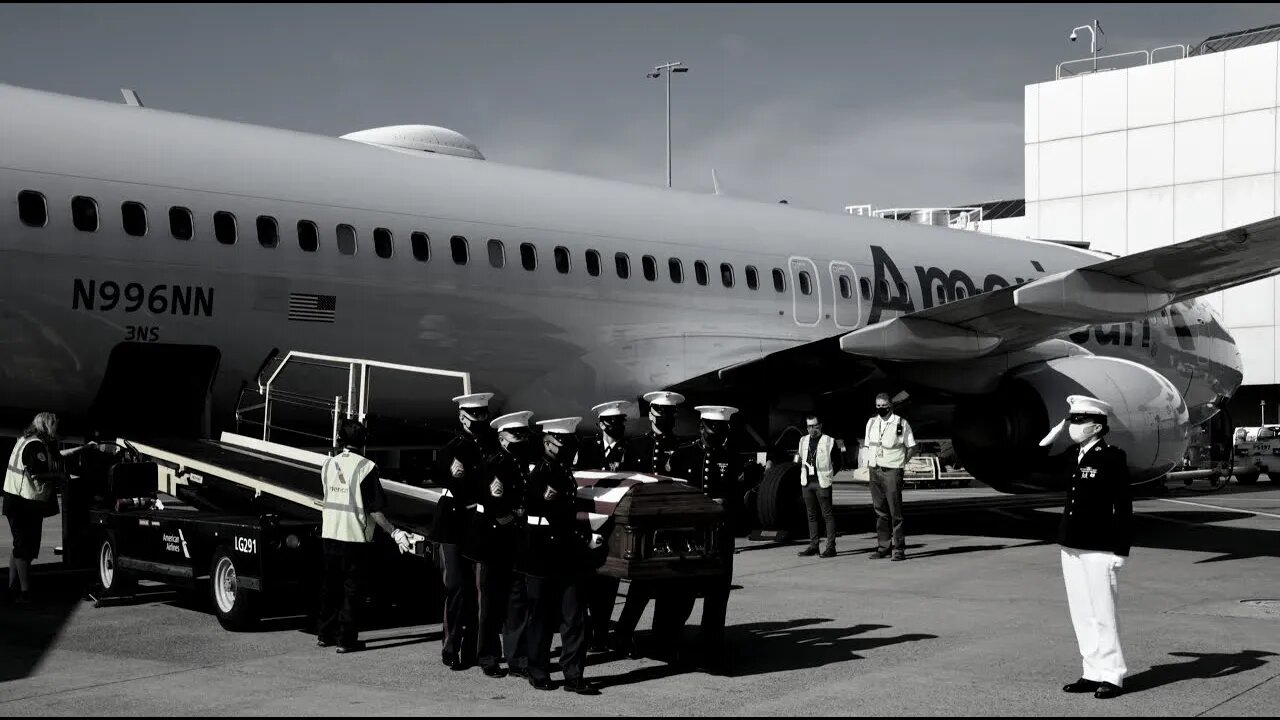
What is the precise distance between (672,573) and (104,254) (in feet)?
21.3

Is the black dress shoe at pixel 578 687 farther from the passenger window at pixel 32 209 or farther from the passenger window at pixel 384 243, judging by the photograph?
the passenger window at pixel 384 243

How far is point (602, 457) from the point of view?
1091 centimetres

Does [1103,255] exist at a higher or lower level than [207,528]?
higher

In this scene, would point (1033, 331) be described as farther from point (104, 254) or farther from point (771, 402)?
point (104, 254)

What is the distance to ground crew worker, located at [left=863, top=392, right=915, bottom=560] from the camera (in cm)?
1480

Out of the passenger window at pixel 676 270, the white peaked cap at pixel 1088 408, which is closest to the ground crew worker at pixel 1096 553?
the white peaked cap at pixel 1088 408

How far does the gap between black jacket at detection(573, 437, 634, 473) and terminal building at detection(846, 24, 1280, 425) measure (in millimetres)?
40103

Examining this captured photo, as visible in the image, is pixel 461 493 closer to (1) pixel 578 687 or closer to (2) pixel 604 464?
(1) pixel 578 687

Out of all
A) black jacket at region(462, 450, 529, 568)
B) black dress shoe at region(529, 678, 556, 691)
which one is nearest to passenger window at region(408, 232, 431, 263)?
black jacket at region(462, 450, 529, 568)

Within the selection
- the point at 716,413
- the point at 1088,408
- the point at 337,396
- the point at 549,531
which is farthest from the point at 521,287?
the point at 1088,408

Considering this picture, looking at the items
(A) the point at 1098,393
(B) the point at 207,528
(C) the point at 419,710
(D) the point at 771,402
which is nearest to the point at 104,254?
(B) the point at 207,528

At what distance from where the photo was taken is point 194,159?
1264 cm

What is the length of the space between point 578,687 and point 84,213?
266 inches

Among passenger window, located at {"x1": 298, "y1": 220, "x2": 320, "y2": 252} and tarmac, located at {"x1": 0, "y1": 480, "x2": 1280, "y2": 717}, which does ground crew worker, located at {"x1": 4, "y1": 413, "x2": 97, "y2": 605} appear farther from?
passenger window, located at {"x1": 298, "y1": 220, "x2": 320, "y2": 252}
